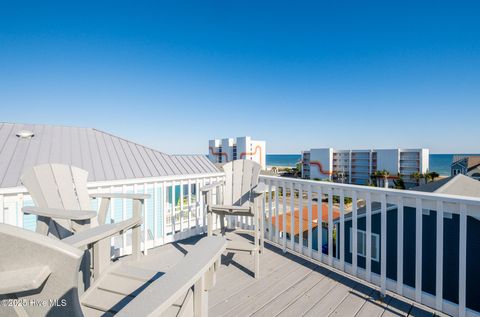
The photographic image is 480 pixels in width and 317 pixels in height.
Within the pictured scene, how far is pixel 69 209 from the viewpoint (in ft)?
6.21

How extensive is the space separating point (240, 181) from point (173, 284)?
97.5 inches

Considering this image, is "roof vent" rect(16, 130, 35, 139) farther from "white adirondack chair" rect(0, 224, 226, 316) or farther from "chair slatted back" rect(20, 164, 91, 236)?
"white adirondack chair" rect(0, 224, 226, 316)

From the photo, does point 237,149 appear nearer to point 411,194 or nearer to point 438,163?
point 411,194

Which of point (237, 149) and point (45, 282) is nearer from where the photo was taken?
point (45, 282)

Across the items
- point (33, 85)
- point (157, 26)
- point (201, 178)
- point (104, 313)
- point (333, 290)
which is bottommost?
point (333, 290)

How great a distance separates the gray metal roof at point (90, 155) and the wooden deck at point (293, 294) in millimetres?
2779

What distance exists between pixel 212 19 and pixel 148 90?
4.73 m

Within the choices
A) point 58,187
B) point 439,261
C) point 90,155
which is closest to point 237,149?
point 90,155

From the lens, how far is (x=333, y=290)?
2.09 m

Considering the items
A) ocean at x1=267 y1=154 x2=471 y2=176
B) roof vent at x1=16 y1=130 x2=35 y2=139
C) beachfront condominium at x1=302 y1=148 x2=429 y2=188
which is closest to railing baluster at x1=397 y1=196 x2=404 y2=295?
roof vent at x1=16 y1=130 x2=35 y2=139

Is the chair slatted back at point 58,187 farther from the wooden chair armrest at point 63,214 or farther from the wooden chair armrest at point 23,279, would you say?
the wooden chair armrest at point 23,279

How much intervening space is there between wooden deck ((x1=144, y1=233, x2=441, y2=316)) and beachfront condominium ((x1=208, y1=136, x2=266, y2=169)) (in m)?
36.6

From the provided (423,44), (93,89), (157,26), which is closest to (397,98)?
(423,44)

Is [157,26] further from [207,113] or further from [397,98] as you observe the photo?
[397,98]
